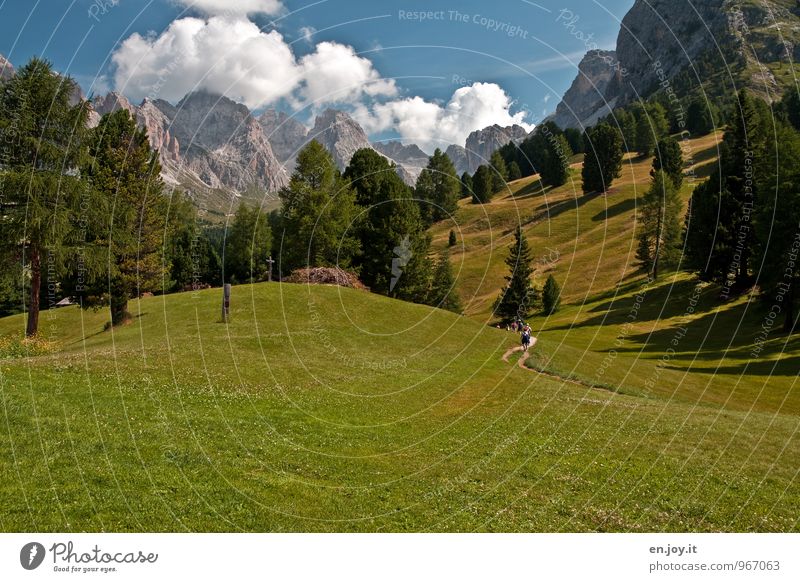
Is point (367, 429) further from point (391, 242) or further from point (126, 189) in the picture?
point (391, 242)

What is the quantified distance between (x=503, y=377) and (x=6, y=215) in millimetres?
29341

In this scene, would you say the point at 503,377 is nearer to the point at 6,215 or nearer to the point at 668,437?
the point at 668,437

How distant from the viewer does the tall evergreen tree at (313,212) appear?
59.8 meters

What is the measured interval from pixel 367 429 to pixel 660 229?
7498 cm

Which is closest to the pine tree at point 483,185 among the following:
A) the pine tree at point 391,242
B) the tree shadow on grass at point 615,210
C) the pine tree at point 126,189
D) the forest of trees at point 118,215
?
the tree shadow on grass at point 615,210

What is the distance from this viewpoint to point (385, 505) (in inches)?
516

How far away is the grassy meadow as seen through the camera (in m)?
12.5

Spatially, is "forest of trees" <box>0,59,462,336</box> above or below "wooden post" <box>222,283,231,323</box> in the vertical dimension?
above

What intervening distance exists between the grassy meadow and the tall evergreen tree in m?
15.5

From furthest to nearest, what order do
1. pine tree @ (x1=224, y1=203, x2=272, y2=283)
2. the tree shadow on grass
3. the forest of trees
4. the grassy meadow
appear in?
the tree shadow on grass
pine tree @ (x1=224, y1=203, x2=272, y2=283)
the forest of trees
the grassy meadow

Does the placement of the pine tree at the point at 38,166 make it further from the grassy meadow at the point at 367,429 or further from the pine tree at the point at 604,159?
the pine tree at the point at 604,159

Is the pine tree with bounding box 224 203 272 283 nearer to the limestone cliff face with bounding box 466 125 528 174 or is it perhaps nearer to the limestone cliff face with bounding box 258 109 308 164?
the limestone cliff face with bounding box 258 109 308 164

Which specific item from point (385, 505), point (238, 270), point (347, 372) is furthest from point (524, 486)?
point (238, 270)
